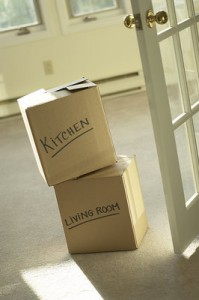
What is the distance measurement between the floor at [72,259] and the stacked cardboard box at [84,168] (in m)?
0.10

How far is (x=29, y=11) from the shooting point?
5133 mm

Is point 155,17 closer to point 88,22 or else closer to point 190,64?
point 190,64

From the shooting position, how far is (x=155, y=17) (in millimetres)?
2238

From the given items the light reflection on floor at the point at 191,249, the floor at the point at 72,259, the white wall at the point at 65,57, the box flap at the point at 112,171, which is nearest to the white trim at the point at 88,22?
the white wall at the point at 65,57

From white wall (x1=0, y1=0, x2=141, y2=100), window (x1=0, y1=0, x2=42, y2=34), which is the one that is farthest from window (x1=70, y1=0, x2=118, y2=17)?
window (x1=0, y1=0, x2=42, y2=34)

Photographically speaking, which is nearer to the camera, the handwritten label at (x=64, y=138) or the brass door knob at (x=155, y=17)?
the brass door knob at (x=155, y=17)

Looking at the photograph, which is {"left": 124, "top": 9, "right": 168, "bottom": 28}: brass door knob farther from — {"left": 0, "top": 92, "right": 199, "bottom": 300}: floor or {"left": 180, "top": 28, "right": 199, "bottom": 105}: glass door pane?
{"left": 0, "top": 92, "right": 199, "bottom": 300}: floor

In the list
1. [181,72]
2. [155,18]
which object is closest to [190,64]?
[181,72]

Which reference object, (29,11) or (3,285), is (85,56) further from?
(3,285)

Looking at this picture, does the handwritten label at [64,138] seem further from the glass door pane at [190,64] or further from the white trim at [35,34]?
the white trim at [35,34]

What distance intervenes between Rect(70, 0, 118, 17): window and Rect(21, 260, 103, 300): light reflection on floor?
297 centimetres

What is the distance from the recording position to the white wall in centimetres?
502

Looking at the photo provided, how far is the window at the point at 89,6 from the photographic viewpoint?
512 cm

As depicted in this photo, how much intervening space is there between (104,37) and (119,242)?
2779 mm
